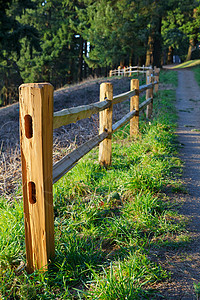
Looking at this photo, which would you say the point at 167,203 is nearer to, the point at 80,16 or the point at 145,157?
the point at 145,157

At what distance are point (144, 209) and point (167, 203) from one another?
387 millimetres

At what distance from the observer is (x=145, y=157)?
4.53 m

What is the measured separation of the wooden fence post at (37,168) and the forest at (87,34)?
14.4 meters

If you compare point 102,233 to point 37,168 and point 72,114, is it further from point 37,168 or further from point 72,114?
point 72,114

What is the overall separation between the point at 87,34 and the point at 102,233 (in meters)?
29.9

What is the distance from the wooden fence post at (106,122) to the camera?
14.5ft

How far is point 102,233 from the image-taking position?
284cm

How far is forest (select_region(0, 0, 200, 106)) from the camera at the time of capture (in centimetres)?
2480

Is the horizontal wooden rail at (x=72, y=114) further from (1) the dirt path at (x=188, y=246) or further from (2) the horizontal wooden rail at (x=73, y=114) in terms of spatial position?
(1) the dirt path at (x=188, y=246)

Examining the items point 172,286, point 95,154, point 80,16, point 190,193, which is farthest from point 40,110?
point 80,16

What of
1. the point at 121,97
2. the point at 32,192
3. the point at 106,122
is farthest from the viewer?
the point at 121,97

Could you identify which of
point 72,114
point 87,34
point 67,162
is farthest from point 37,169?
point 87,34

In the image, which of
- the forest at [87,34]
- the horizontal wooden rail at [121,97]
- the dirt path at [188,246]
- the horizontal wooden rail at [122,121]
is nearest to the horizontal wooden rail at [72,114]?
the horizontal wooden rail at [121,97]

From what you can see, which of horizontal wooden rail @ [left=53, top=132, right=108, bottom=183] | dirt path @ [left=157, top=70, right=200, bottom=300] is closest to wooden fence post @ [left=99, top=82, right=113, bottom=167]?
horizontal wooden rail @ [left=53, top=132, right=108, bottom=183]
